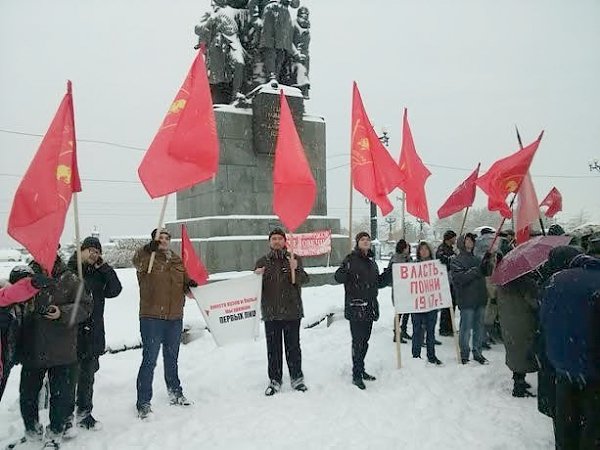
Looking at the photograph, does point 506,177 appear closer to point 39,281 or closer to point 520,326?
point 520,326

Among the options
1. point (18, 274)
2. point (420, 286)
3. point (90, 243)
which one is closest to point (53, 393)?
point (18, 274)

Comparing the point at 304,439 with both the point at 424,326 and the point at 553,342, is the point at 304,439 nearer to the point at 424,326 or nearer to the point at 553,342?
the point at 553,342

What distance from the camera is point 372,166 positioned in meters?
6.34

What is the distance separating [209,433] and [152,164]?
249 cm

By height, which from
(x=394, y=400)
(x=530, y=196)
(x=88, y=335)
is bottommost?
(x=394, y=400)

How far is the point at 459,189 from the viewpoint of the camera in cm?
725

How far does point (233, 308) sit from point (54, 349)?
6.92 feet

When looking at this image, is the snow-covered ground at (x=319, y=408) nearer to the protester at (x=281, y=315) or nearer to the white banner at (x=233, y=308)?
the protester at (x=281, y=315)

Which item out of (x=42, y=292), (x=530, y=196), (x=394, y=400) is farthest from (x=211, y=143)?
(x=530, y=196)

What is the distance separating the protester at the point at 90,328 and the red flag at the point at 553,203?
9573mm

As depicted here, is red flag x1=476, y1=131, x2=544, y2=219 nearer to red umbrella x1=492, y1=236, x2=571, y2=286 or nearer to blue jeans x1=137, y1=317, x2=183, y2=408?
red umbrella x1=492, y1=236, x2=571, y2=286

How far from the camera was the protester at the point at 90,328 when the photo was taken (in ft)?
15.1

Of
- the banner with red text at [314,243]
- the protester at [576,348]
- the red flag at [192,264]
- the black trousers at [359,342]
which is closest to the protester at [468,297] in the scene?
the black trousers at [359,342]

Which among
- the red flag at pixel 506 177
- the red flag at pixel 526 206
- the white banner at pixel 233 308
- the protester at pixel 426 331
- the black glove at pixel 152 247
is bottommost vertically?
the protester at pixel 426 331
